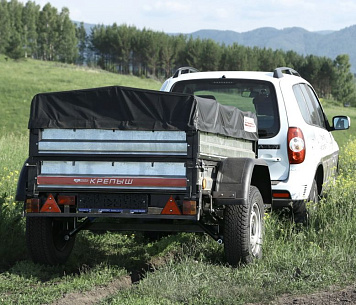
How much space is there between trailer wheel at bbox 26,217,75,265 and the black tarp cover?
1.08 meters

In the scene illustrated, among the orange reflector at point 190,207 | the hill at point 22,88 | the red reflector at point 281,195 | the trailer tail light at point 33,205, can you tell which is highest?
the orange reflector at point 190,207

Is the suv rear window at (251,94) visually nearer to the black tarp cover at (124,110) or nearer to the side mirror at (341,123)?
the black tarp cover at (124,110)

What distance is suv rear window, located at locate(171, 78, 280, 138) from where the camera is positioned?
25.1ft

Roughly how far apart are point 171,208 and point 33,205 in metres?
1.29

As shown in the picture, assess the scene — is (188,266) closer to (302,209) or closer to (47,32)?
(302,209)

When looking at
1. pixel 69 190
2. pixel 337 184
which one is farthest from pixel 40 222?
pixel 337 184

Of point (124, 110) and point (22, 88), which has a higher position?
point (124, 110)

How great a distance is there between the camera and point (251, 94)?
26.1ft

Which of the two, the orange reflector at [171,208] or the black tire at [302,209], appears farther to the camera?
the black tire at [302,209]

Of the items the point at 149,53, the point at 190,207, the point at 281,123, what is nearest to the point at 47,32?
the point at 149,53

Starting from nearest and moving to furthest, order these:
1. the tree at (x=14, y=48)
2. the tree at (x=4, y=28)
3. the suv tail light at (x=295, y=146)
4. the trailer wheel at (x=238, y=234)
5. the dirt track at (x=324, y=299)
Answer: the dirt track at (x=324, y=299) → the trailer wheel at (x=238, y=234) → the suv tail light at (x=295, y=146) → the tree at (x=14, y=48) → the tree at (x=4, y=28)

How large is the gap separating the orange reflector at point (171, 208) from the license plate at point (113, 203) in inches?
7.8

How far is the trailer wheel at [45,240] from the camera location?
639cm

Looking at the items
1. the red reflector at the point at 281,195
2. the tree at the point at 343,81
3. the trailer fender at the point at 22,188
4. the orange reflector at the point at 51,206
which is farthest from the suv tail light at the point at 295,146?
the tree at the point at 343,81
